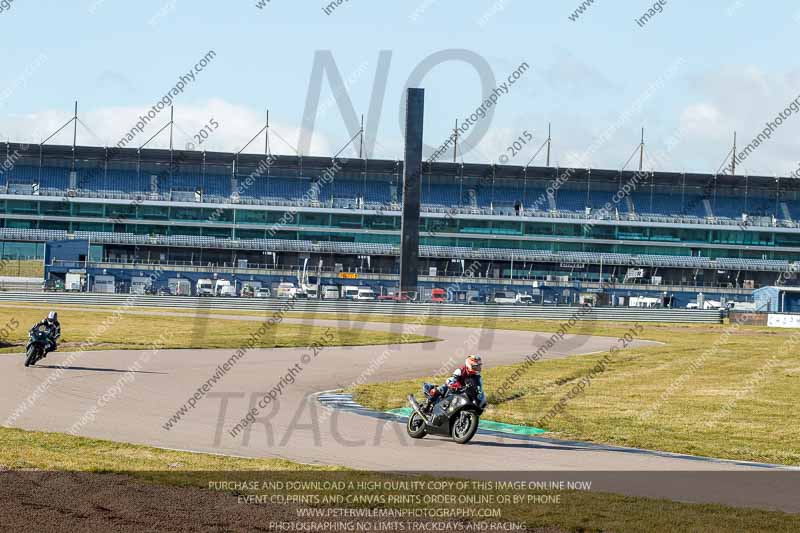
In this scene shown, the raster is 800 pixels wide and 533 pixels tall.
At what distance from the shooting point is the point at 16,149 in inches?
4407

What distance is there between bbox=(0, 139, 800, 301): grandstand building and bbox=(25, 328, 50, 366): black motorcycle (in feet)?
237

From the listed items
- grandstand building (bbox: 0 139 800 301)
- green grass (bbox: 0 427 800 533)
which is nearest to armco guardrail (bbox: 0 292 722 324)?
grandstand building (bbox: 0 139 800 301)

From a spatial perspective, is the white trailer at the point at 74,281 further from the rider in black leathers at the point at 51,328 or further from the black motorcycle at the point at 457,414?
the black motorcycle at the point at 457,414

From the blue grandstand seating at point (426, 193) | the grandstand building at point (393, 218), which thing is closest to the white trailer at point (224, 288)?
the grandstand building at point (393, 218)

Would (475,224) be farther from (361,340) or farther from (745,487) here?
(745,487)

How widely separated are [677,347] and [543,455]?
33.2m

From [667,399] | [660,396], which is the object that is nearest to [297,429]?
[667,399]

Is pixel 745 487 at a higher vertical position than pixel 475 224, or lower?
lower

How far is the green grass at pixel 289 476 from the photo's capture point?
12.4m

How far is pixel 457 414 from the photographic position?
19.2 metres

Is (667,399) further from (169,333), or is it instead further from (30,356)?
(169,333)

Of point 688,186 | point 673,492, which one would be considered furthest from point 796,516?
point 688,186

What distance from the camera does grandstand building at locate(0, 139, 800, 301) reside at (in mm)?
107438

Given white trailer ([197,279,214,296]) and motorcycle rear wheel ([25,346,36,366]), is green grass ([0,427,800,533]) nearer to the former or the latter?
motorcycle rear wheel ([25,346,36,366])
